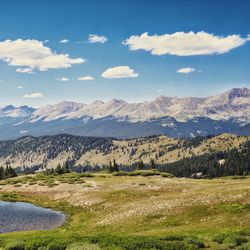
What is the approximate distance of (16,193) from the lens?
92875 millimetres

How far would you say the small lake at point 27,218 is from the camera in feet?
176

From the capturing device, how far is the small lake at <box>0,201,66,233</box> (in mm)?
53750

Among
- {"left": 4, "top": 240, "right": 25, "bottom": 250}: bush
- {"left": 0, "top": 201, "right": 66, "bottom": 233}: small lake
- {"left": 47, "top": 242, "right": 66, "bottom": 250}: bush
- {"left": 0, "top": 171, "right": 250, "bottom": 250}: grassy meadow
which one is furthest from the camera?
{"left": 0, "top": 201, "right": 66, "bottom": 233}: small lake

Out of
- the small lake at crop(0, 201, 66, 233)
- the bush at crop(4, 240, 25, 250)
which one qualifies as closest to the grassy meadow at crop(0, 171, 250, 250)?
the bush at crop(4, 240, 25, 250)

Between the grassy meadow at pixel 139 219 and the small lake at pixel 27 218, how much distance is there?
2264 mm

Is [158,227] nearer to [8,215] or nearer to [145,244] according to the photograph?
[145,244]

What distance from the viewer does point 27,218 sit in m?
61.3

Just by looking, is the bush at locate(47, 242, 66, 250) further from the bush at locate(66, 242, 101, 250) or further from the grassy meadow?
the bush at locate(66, 242, 101, 250)

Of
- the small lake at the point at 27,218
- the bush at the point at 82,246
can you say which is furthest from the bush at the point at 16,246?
the small lake at the point at 27,218

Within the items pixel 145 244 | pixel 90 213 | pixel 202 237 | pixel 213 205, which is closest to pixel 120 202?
pixel 90 213

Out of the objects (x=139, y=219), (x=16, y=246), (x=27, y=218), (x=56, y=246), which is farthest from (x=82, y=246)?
(x=27, y=218)

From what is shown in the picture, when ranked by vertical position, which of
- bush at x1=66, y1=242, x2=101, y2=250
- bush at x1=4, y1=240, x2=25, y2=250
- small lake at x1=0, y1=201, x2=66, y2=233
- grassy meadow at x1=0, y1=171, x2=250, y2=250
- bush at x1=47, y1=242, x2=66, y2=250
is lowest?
small lake at x1=0, y1=201, x2=66, y2=233

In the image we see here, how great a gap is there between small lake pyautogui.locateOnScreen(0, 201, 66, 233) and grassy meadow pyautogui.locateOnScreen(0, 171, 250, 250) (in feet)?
7.43

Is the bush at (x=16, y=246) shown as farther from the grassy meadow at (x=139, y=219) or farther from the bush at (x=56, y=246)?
the bush at (x=56, y=246)
